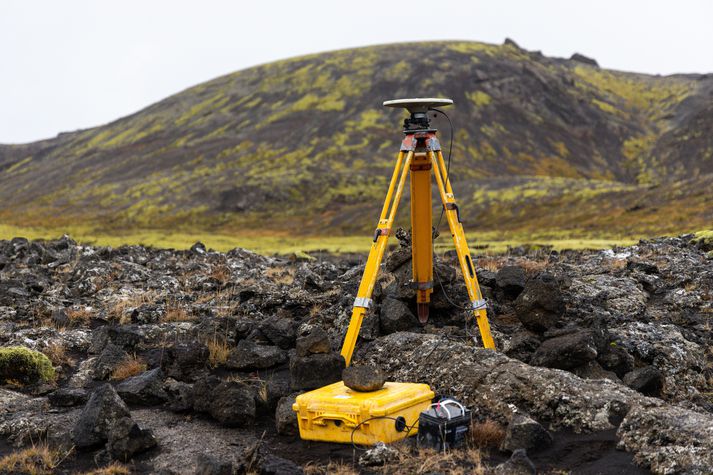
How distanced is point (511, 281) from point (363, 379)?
4.77 m

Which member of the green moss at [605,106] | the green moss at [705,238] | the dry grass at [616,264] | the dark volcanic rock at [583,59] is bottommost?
the dry grass at [616,264]

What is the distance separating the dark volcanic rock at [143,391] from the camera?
367 inches

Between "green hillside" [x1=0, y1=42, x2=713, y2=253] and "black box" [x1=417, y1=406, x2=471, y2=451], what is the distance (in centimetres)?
4180

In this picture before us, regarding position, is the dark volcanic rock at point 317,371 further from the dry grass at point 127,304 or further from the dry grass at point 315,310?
the dry grass at point 127,304

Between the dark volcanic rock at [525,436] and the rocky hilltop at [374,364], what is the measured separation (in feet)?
0.06

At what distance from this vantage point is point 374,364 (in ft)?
31.1

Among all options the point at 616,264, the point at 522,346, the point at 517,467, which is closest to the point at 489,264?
the point at 616,264

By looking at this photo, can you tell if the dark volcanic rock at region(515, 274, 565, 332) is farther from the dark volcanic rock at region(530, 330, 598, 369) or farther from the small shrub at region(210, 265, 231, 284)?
the small shrub at region(210, 265, 231, 284)

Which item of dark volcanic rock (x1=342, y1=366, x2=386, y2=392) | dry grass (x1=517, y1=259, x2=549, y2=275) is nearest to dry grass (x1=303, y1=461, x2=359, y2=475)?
dark volcanic rock (x1=342, y1=366, x2=386, y2=392)

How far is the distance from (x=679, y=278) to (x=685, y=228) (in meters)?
31.4

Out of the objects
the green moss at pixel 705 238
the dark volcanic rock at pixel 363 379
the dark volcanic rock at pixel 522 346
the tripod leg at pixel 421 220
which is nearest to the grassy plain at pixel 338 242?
the green moss at pixel 705 238

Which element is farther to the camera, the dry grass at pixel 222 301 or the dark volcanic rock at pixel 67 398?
the dry grass at pixel 222 301

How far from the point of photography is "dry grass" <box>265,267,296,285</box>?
16.3 meters

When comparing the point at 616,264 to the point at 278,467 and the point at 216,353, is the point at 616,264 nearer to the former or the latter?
the point at 216,353
